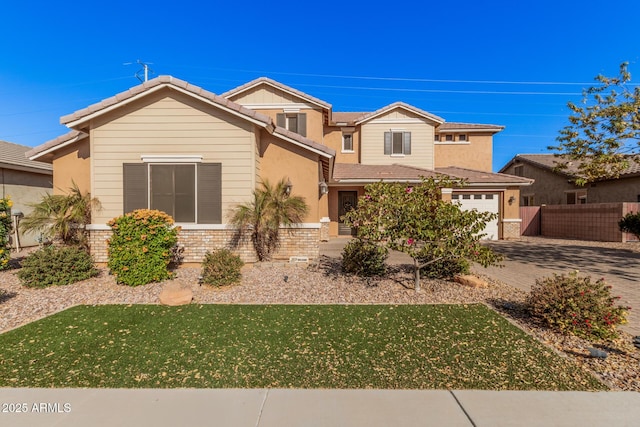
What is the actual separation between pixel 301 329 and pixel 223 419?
2134mm

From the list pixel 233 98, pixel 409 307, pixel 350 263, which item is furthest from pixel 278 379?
pixel 233 98

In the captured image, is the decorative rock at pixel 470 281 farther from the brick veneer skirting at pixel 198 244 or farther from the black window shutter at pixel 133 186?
the black window shutter at pixel 133 186

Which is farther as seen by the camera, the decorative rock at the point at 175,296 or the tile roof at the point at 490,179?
the tile roof at the point at 490,179

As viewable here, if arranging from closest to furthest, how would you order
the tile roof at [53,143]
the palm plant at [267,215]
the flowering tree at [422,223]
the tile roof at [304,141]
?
1. the flowering tree at [422,223]
2. the palm plant at [267,215]
3. the tile roof at [53,143]
4. the tile roof at [304,141]

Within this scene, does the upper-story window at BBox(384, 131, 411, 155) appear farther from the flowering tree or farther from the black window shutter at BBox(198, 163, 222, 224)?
the flowering tree

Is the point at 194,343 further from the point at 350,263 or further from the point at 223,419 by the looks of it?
the point at 350,263

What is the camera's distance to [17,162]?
13703mm

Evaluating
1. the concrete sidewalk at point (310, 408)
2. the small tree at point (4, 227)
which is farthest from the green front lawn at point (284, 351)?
the small tree at point (4, 227)

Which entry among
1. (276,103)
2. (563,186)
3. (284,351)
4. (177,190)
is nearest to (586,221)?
(563,186)

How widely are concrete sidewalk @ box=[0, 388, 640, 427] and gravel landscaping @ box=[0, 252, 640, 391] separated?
1654mm

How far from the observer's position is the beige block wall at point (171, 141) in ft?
30.8

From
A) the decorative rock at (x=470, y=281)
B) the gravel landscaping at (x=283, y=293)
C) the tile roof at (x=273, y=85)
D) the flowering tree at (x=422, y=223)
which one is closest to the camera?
the gravel landscaping at (x=283, y=293)

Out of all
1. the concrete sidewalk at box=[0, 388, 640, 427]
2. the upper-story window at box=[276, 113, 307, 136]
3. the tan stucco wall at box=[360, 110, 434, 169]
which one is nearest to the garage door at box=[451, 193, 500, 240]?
the tan stucco wall at box=[360, 110, 434, 169]

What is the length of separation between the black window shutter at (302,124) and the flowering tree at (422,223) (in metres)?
10.3
